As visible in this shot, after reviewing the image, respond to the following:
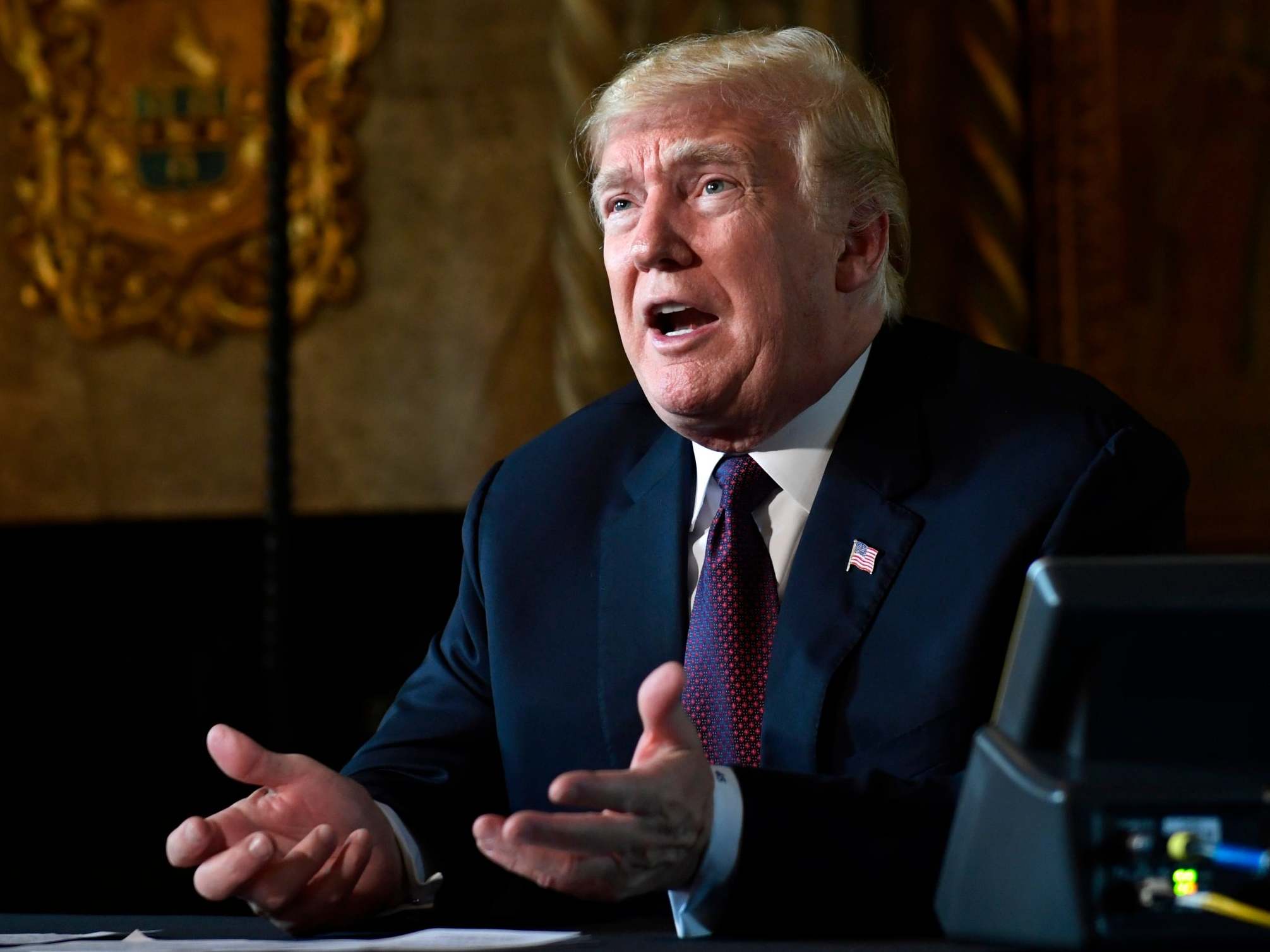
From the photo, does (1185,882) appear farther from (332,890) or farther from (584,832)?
(332,890)

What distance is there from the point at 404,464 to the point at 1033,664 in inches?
146

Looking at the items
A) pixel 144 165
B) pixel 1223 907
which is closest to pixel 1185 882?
pixel 1223 907

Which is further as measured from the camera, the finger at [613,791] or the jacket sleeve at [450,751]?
the jacket sleeve at [450,751]

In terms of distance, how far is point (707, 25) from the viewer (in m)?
3.92

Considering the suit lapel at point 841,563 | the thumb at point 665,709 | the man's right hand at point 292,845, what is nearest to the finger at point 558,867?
the thumb at point 665,709

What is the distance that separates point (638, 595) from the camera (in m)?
1.83

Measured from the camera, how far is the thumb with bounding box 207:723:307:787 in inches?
58.5

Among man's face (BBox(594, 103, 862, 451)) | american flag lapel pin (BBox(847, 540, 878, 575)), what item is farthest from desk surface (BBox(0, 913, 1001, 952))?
man's face (BBox(594, 103, 862, 451))

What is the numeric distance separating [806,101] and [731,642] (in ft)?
2.18

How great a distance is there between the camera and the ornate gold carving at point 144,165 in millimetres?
4574

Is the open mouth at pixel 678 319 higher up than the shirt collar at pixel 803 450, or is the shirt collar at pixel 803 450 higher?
the open mouth at pixel 678 319

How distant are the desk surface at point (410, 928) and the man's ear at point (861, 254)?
82 centimetres

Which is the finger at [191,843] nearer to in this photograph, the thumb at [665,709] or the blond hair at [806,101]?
the thumb at [665,709]

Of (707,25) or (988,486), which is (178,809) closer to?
(707,25)
